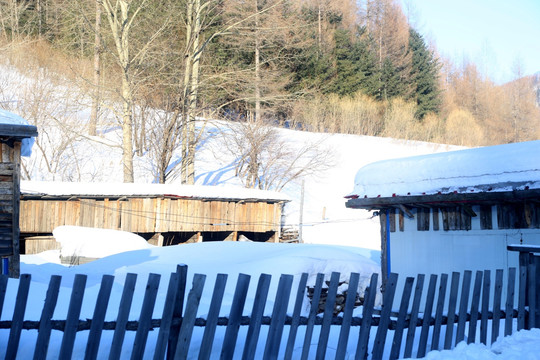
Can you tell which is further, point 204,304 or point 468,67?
point 468,67

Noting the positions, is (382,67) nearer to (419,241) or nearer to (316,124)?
(316,124)

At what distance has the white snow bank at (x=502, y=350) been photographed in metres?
5.23

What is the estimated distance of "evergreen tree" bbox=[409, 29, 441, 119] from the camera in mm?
57312

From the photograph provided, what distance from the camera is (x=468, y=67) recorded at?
2874 inches

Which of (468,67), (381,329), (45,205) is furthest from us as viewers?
(468,67)

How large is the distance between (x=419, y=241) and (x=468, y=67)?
67118mm

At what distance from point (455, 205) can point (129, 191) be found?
16611mm

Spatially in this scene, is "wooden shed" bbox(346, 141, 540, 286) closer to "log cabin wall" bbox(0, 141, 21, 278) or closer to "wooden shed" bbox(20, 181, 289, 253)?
"log cabin wall" bbox(0, 141, 21, 278)

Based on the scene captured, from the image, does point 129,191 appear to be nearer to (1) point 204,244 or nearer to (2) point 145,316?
(1) point 204,244

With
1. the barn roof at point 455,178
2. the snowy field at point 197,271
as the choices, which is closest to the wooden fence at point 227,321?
the snowy field at point 197,271

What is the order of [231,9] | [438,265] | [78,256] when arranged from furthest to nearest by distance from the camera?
[231,9], [78,256], [438,265]

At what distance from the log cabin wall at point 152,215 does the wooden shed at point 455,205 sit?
14.5 metres

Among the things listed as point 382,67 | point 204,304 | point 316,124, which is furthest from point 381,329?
point 382,67

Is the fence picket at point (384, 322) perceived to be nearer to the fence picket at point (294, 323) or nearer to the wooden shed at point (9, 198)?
the fence picket at point (294, 323)
